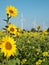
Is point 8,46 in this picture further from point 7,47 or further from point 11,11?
point 11,11

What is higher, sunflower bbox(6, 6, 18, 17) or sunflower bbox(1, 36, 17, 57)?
sunflower bbox(6, 6, 18, 17)

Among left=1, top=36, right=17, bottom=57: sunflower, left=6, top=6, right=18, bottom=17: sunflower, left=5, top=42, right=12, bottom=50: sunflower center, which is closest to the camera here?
left=1, top=36, right=17, bottom=57: sunflower

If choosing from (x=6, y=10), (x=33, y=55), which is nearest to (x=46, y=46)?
(x=33, y=55)

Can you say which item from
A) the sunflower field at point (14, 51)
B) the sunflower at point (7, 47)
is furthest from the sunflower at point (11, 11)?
the sunflower at point (7, 47)

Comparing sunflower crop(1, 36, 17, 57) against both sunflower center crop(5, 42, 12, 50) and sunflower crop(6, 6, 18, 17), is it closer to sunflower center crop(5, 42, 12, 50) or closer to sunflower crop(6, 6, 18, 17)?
sunflower center crop(5, 42, 12, 50)

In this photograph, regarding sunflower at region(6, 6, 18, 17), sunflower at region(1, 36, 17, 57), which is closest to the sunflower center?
sunflower at region(1, 36, 17, 57)

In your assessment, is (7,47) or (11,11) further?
(11,11)

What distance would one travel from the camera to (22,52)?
6980 mm

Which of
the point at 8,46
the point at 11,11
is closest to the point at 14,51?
the point at 8,46

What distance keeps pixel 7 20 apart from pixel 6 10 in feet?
1.11

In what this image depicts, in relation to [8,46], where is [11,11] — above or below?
above

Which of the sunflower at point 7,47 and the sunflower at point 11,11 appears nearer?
the sunflower at point 7,47

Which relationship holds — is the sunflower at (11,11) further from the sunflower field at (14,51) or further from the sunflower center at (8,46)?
the sunflower center at (8,46)

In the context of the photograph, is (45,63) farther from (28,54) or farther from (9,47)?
(9,47)
